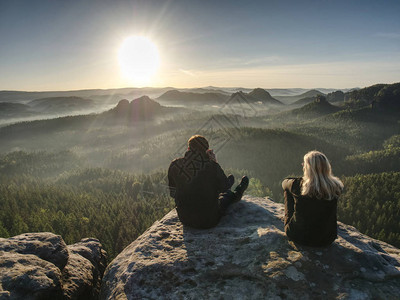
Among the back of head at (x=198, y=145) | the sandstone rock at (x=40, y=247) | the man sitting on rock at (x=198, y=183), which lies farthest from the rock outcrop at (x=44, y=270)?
the back of head at (x=198, y=145)

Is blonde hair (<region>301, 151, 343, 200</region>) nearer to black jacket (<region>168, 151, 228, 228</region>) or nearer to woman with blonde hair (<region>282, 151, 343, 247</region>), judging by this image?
woman with blonde hair (<region>282, 151, 343, 247</region>)

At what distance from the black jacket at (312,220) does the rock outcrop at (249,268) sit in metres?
0.27

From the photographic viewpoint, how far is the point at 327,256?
5.52 metres

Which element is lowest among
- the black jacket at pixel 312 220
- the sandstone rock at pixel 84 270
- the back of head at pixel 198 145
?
the sandstone rock at pixel 84 270

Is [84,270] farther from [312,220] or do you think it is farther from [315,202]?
[315,202]

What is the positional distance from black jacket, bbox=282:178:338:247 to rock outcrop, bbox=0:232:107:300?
5617 millimetres

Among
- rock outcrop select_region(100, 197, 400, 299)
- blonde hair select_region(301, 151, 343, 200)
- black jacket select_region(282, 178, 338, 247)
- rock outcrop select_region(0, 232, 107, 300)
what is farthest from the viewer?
black jacket select_region(282, 178, 338, 247)

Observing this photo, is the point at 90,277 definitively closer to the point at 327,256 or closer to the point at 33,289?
the point at 33,289

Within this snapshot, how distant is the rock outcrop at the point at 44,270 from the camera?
4.29 metres

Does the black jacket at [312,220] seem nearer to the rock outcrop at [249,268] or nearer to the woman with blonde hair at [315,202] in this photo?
the woman with blonde hair at [315,202]

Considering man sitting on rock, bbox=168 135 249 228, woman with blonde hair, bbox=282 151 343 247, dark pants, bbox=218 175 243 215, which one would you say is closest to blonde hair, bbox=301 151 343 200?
woman with blonde hair, bbox=282 151 343 247

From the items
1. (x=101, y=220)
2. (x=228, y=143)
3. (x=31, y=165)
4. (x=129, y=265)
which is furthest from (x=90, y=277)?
(x=31, y=165)

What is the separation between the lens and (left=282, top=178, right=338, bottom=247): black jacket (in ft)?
18.3

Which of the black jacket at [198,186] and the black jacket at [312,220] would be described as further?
the black jacket at [198,186]
